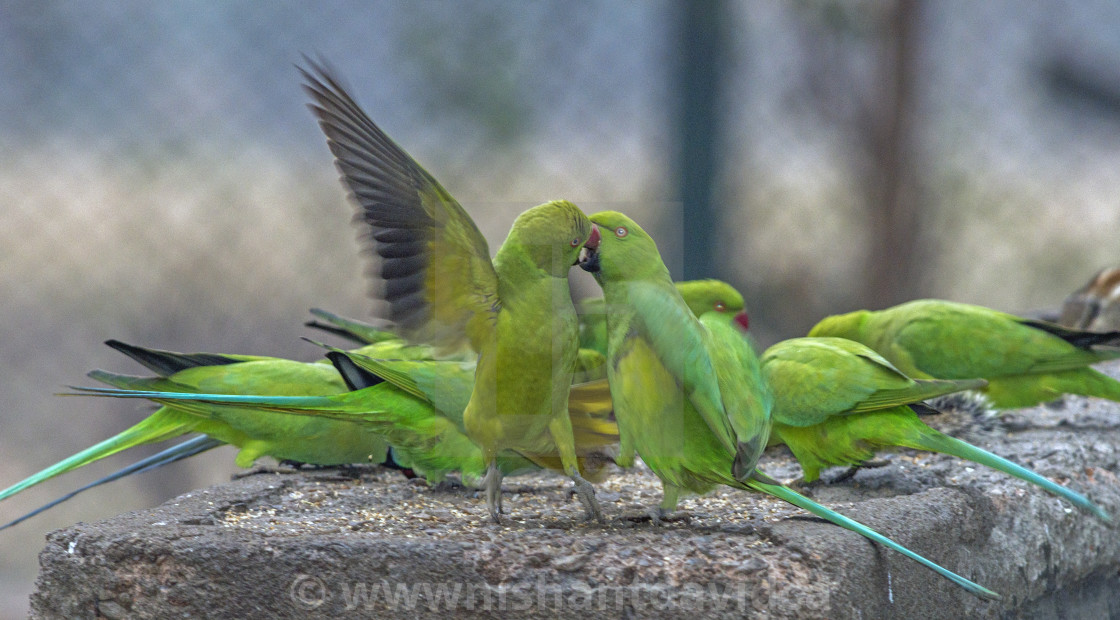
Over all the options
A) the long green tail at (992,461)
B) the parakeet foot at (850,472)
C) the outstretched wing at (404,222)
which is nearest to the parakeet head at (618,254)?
the outstretched wing at (404,222)

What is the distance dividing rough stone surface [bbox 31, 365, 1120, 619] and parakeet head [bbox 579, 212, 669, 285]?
46cm

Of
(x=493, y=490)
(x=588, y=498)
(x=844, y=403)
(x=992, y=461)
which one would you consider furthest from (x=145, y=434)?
(x=992, y=461)

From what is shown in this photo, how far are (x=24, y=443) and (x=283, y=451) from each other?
1135mm

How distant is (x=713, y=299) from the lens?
2.51 m

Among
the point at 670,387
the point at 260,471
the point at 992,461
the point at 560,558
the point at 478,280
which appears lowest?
the point at 260,471

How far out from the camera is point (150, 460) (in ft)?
7.61

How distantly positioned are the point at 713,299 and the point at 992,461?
3.23ft

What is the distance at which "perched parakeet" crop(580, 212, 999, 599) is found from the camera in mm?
1614

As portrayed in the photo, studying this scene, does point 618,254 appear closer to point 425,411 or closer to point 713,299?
point 425,411

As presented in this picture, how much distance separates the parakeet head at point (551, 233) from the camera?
1667mm

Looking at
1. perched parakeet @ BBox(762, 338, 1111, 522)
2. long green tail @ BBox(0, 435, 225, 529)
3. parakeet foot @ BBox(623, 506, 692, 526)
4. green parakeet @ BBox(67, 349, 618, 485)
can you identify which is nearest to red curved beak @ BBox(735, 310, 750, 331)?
perched parakeet @ BBox(762, 338, 1111, 522)

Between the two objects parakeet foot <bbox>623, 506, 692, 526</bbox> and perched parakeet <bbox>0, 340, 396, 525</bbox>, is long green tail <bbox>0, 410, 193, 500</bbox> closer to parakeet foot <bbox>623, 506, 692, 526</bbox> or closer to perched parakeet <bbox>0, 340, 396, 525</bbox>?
perched parakeet <bbox>0, 340, 396, 525</bbox>

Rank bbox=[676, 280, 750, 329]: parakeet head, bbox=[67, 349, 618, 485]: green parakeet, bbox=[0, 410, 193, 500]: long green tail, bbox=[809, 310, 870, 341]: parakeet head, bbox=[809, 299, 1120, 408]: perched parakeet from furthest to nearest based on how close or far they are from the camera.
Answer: bbox=[809, 310, 870, 341]: parakeet head → bbox=[809, 299, 1120, 408]: perched parakeet → bbox=[676, 280, 750, 329]: parakeet head → bbox=[0, 410, 193, 500]: long green tail → bbox=[67, 349, 618, 485]: green parakeet

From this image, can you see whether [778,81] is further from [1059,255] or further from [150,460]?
[150,460]
